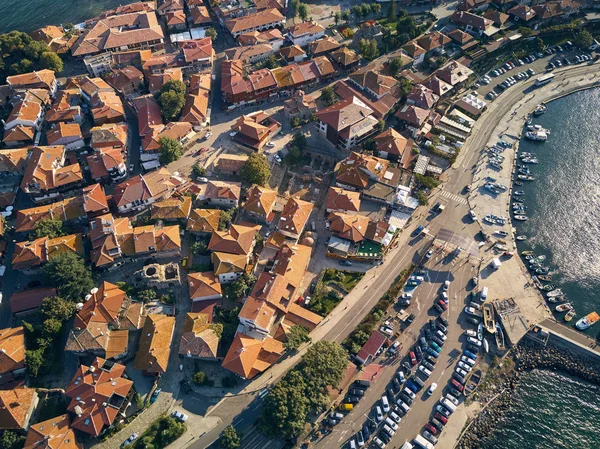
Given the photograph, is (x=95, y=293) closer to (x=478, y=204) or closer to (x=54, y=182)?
(x=54, y=182)

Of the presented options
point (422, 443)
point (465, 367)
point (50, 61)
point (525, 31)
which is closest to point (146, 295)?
point (422, 443)

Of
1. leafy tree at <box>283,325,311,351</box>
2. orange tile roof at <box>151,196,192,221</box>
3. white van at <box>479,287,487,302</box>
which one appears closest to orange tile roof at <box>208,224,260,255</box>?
orange tile roof at <box>151,196,192,221</box>

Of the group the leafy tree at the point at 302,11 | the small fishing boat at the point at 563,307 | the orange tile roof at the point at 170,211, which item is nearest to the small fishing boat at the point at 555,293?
the small fishing boat at the point at 563,307

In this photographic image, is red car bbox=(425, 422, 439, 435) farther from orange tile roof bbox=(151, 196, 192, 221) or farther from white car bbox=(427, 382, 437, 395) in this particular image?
orange tile roof bbox=(151, 196, 192, 221)

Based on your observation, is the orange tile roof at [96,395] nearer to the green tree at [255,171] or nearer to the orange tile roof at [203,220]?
the orange tile roof at [203,220]

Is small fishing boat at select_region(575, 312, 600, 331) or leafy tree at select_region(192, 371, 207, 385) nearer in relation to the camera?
leafy tree at select_region(192, 371, 207, 385)

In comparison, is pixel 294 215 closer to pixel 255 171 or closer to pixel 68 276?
pixel 255 171
